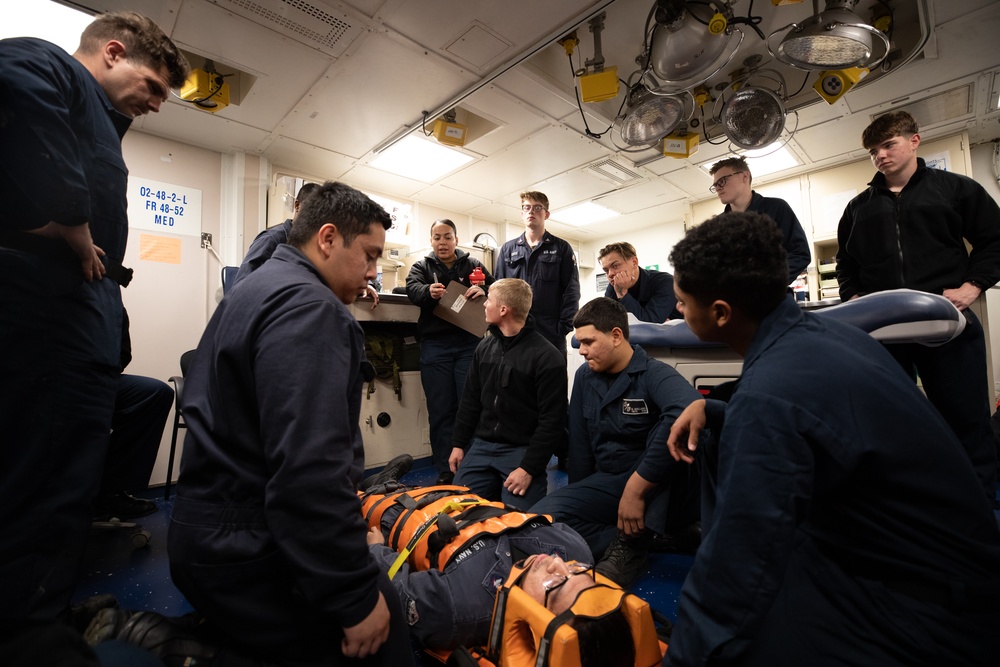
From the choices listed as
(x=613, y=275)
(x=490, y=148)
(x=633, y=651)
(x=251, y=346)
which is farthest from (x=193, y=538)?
(x=490, y=148)

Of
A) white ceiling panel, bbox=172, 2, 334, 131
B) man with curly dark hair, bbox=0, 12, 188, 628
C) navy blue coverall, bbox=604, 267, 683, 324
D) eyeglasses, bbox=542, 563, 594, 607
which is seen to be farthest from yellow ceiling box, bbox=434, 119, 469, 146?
eyeglasses, bbox=542, 563, 594, 607

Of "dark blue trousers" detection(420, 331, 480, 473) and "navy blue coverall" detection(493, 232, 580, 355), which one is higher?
"navy blue coverall" detection(493, 232, 580, 355)

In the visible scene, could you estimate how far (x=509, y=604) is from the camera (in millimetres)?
1157

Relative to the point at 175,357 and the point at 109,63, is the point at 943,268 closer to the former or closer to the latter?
the point at 109,63

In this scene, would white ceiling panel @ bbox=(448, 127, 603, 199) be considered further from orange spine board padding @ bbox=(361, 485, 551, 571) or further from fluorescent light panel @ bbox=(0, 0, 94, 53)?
orange spine board padding @ bbox=(361, 485, 551, 571)

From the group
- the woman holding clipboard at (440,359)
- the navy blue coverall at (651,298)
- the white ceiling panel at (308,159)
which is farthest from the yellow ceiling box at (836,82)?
the white ceiling panel at (308,159)

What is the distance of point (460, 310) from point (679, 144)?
2359mm

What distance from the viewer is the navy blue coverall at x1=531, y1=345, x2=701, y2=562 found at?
1.81 metres

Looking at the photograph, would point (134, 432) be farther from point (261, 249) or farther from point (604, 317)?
point (604, 317)

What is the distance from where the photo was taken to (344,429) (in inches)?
34.8

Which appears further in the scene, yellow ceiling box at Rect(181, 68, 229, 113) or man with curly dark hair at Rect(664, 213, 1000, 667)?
yellow ceiling box at Rect(181, 68, 229, 113)

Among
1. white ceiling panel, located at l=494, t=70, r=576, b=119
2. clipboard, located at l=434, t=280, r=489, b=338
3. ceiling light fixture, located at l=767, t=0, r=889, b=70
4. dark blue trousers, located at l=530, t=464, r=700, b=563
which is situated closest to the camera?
dark blue trousers, located at l=530, t=464, r=700, b=563

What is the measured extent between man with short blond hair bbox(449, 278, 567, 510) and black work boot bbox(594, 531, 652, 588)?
1.77ft

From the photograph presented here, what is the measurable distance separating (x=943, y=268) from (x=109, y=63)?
3.52 meters
